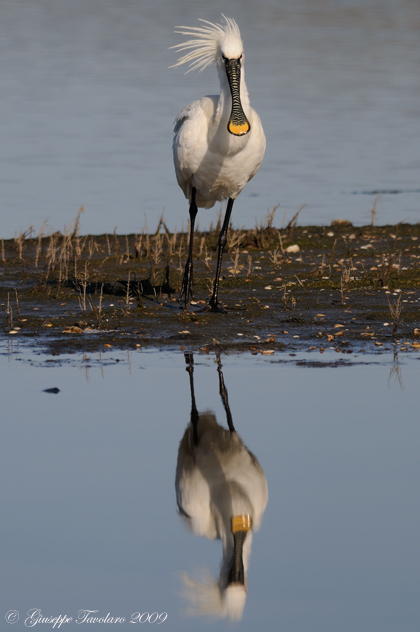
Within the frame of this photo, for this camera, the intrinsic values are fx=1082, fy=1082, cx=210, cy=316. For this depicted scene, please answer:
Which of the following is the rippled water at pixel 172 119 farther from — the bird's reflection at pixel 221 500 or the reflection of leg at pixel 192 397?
the bird's reflection at pixel 221 500

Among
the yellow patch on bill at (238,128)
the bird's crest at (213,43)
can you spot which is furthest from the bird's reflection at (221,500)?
the bird's crest at (213,43)

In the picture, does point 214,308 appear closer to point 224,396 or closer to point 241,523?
point 224,396

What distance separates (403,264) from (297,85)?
19630mm

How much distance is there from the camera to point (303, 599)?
4027mm

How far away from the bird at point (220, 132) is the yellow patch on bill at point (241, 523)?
4.43 meters

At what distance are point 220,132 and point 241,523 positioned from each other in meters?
5.04

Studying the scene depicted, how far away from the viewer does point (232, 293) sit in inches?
413

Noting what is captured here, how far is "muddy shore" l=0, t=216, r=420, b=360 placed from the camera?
832 cm

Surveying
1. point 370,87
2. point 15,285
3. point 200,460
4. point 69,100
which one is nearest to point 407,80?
point 370,87

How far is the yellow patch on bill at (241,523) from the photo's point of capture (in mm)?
4746

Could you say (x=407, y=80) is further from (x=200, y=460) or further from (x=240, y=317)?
(x=200, y=460)

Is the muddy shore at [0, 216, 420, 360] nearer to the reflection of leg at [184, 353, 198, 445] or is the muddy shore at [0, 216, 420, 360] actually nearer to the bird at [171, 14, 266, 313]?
the reflection of leg at [184, 353, 198, 445]

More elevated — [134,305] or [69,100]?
[69,100]

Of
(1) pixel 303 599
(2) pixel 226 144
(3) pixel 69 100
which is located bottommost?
(1) pixel 303 599
